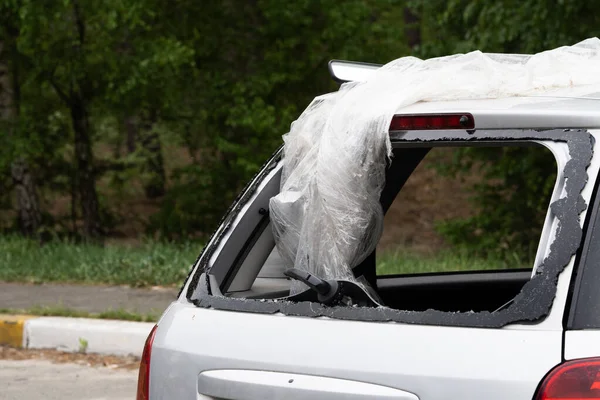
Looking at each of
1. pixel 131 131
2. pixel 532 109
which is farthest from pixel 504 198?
pixel 532 109

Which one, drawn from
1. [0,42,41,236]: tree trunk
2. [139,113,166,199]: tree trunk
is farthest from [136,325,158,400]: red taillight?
[139,113,166,199]: tree trunk

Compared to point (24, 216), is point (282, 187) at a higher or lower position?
higher

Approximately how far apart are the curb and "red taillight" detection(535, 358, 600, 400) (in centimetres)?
551

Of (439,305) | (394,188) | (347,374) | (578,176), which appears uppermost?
(578,176)

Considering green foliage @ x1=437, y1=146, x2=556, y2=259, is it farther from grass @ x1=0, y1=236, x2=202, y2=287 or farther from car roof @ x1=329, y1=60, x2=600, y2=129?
car roof @ x1=329, y1=60, x2=600, y2=129

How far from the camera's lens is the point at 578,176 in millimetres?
2348

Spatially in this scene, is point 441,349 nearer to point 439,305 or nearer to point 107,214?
point 439,305

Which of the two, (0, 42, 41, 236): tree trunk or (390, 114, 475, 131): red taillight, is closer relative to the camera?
(390, 114, 475, 131): red taillight

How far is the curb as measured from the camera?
760cm

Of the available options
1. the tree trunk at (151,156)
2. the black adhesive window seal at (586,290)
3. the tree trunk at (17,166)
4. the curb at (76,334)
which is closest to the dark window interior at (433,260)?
the black adhesive window seal at (586,290)

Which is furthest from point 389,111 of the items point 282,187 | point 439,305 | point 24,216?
point 24,216

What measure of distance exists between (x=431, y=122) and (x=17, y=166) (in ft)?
48.0

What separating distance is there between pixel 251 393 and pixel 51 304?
682 cm

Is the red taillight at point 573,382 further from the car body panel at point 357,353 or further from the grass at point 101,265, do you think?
the grass at point 101,265
